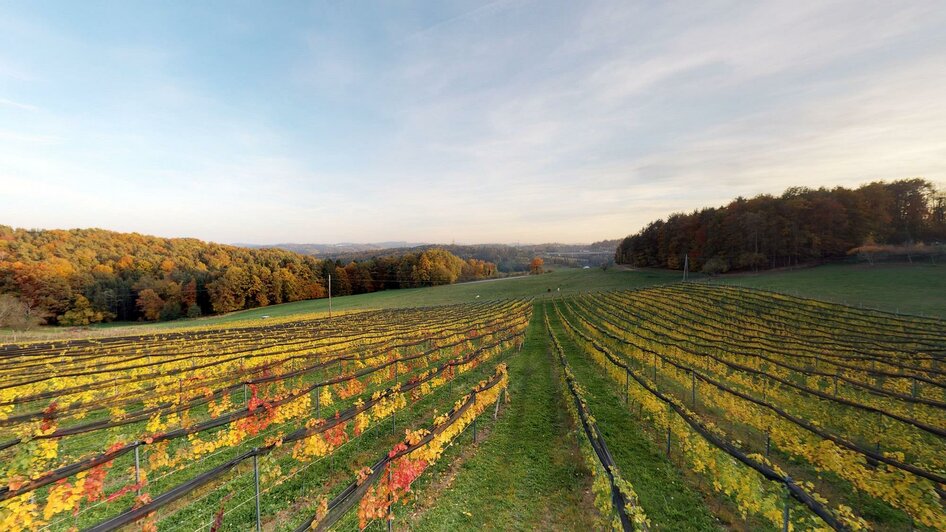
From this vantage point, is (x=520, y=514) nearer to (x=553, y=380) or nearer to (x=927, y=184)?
(x=553, y=380)

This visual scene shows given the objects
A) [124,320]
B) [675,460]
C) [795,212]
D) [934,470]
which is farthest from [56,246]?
[795,212]

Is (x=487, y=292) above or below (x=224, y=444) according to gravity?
below

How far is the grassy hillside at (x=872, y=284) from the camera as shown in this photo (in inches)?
1374

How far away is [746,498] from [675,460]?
3.02 m

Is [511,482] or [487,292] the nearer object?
[511,482]

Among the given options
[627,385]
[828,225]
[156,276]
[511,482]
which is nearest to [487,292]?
[627,385]

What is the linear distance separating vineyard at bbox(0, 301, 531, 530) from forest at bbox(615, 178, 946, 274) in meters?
72.6

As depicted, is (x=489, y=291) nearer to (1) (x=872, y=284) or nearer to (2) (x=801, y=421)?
(1) (x=872, y=284)

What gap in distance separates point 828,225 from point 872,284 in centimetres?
2119

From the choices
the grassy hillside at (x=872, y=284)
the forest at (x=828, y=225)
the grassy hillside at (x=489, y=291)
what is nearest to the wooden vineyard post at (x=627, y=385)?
the grassy hillside at (x=872, y=284)

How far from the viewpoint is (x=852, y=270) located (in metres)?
52.2

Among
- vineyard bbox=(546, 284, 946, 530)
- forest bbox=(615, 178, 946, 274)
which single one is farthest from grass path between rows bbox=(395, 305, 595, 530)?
forest bbox=(615, 178, 946, 274)

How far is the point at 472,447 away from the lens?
9.23m

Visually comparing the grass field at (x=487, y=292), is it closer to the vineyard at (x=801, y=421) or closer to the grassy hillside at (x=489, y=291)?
the grassy hillside at (x=489, y=291)
